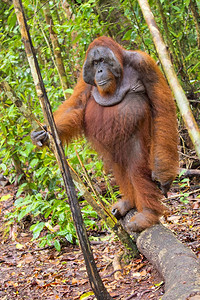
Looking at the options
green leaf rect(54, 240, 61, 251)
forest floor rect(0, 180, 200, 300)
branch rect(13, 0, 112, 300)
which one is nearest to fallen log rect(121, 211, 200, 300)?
forest floor rect(0, 180, 200, 300)

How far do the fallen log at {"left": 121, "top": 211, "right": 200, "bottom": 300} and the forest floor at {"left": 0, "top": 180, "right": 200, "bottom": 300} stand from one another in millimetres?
194

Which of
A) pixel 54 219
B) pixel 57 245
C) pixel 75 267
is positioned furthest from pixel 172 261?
pixel 54 219

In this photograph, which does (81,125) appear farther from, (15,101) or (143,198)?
(143,198)

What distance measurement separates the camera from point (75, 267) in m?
3.48

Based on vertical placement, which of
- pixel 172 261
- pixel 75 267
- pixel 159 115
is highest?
pixel 159 115

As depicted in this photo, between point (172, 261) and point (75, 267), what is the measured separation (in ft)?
4.60

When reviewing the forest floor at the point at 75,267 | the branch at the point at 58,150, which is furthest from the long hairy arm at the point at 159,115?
the branch at the point at 58,150

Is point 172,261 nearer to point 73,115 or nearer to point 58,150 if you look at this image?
point 58,150

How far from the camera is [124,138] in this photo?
3.46 meters

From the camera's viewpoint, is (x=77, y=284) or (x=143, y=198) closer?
(x=77, y=284)

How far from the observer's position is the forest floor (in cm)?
278

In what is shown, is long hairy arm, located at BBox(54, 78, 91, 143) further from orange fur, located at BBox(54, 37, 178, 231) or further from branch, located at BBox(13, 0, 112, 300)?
branch, located at BBox(13, 0, 112, 300)

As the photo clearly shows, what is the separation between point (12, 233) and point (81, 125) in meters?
1.86

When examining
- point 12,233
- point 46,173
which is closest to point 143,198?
point 46,173
